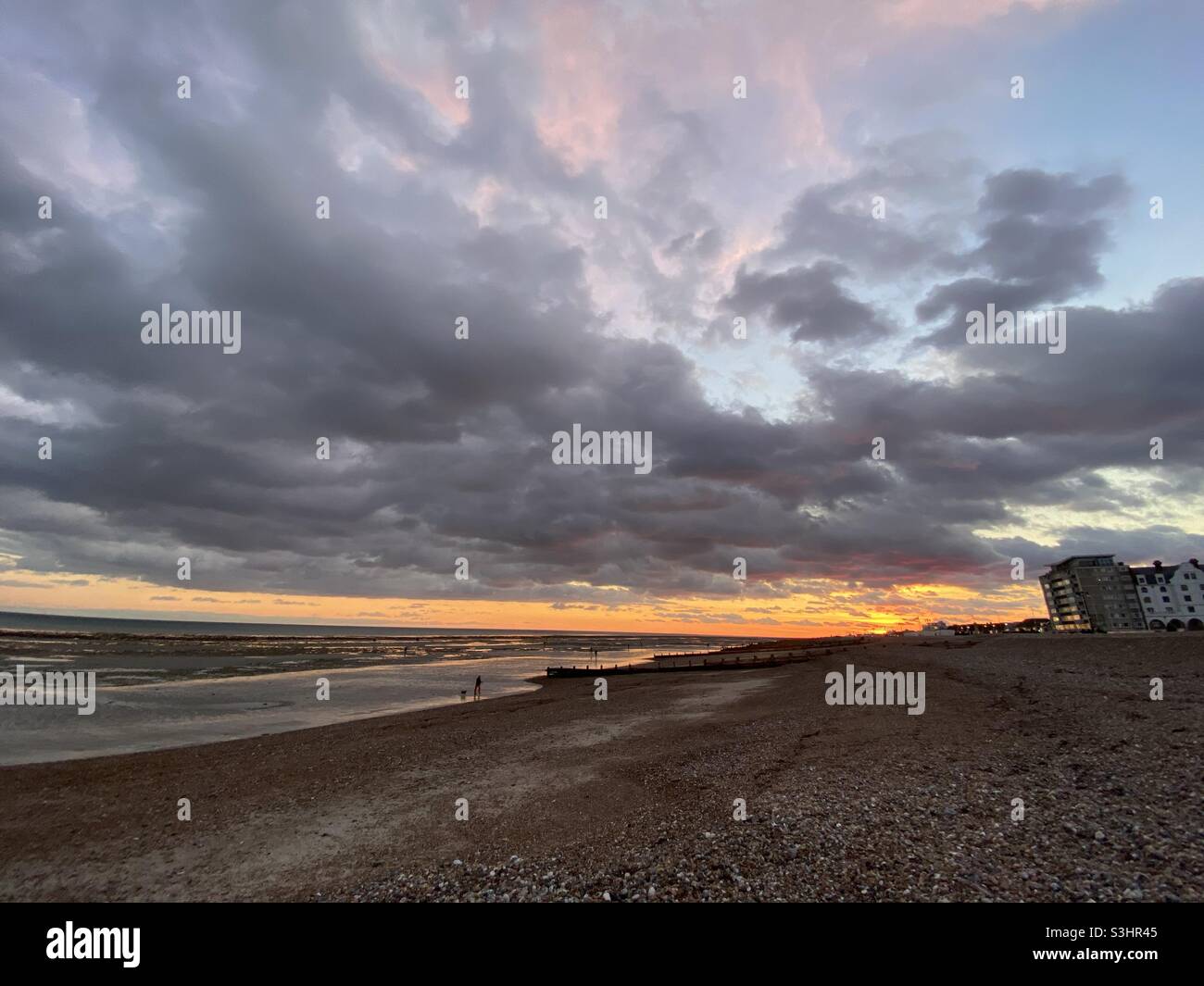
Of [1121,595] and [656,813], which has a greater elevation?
[656,813]

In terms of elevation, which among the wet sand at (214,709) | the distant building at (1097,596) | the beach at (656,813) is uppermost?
the beach at (656,813)

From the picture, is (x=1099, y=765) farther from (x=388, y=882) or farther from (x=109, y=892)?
(x=109, y=892)

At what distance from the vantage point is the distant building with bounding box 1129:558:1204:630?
12669 cm

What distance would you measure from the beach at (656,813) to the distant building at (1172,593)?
5829 inches

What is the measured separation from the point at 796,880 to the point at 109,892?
15.3 metres

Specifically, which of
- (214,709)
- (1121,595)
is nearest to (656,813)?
(214,709)

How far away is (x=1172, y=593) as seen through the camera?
129875 mm

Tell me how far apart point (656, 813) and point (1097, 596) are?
640 feet

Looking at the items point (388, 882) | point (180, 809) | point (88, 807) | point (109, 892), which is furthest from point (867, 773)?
point (88, 807)

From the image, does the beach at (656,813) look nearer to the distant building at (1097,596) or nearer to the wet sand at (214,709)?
the wet sand at (214,709)

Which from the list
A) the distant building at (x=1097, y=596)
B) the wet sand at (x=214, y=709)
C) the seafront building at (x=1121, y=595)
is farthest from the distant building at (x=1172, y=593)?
the wet sand at (x=214, y=709)

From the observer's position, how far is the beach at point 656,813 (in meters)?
10.2

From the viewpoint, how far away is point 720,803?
15.1m

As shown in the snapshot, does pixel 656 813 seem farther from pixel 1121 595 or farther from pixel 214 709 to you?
pixel 1121 595
